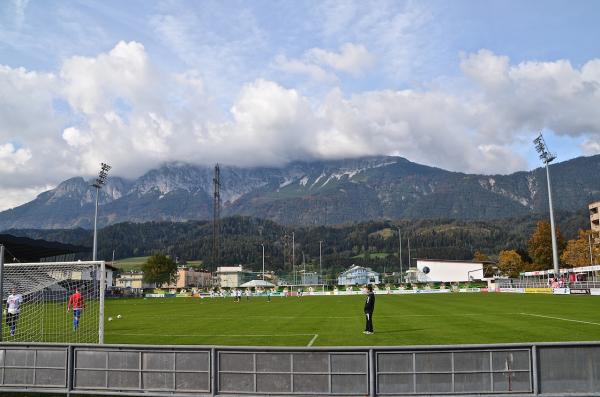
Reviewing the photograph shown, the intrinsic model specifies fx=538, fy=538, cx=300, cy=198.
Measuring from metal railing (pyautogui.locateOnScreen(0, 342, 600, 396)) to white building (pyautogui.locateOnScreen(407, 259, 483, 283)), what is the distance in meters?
147

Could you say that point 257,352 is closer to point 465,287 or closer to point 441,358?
point 441,358

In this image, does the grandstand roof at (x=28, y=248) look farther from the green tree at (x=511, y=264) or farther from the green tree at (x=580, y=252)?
the green tree at (x=511, y=264)

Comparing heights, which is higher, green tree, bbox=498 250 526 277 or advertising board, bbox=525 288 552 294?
green tree, bbox=498 250 526 277

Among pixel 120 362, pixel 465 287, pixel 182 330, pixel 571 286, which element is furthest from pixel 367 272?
pixel 120 362

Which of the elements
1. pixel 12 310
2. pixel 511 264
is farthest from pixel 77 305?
pixel 511 264

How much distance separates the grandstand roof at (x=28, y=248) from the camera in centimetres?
7144

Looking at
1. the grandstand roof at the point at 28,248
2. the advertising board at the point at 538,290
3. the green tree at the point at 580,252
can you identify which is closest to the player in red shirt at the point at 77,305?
the grandstand roof at the point at 28,248

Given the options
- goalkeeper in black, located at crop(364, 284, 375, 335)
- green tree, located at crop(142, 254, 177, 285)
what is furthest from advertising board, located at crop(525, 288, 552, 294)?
green tree, located at crop(142, 254, 177, 285)

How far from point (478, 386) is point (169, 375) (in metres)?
6.21

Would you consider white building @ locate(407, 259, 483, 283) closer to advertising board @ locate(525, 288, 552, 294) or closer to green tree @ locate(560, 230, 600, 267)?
green tree @ locate(560, 230, 600, 267)

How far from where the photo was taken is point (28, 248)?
7600 centimetres

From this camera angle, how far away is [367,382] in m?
10.4

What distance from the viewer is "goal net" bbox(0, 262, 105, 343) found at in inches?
883

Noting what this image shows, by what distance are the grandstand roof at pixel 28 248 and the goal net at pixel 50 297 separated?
40096 mm
